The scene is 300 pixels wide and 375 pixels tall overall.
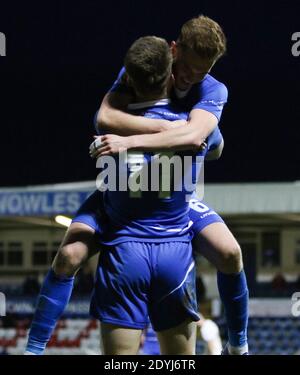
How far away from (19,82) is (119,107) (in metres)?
13.3

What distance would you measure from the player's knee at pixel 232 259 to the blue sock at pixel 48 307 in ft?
2.14

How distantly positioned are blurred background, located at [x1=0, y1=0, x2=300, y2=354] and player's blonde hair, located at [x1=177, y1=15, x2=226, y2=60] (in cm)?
673

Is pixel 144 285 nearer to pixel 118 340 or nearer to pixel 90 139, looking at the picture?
pixel 118 340

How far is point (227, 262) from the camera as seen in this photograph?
13.7 ft

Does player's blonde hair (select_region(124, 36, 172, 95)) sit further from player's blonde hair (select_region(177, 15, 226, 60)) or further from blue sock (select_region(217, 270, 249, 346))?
blue sock (select_region(217, 270, 249, 346))

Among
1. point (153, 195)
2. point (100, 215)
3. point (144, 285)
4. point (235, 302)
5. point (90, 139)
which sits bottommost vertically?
point (90, 139)

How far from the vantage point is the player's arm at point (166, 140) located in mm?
3953

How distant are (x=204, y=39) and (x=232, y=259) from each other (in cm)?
92

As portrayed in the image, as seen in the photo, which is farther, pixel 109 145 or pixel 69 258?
pixel 69 258

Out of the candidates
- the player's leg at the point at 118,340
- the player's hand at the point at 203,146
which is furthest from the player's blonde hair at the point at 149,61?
the player's leg at the point at 118,340

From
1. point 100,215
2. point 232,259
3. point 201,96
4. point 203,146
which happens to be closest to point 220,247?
point 232,259

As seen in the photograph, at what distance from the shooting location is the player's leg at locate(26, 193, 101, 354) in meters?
4.11

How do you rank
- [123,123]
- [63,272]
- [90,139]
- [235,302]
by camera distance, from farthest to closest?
[90,139] → [235,302] → [63,272] → [123,123]

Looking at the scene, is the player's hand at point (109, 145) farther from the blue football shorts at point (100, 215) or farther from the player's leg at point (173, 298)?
the player's leg at point (173, 298)
